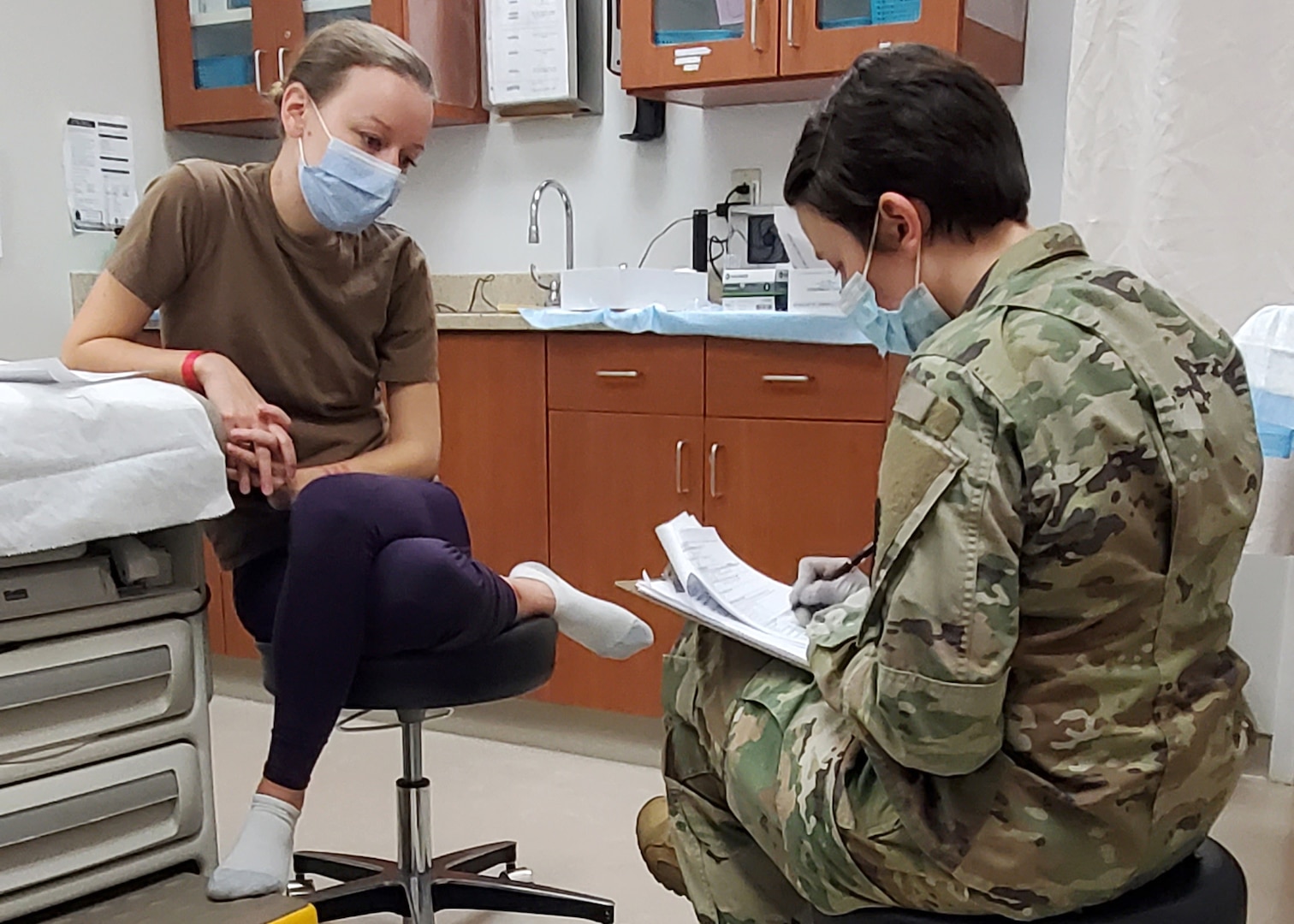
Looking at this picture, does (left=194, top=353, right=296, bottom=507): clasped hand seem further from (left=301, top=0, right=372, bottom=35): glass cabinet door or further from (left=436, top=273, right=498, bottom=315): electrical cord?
(left=301, top=0, right=372, bottom=35): glass cabinet door

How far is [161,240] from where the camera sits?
4.77 ft

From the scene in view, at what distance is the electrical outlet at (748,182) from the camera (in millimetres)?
2742

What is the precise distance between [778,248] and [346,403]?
1.26 meters

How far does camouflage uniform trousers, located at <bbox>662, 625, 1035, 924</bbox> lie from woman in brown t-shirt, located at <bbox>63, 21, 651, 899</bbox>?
324 mm

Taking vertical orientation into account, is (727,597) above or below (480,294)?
below

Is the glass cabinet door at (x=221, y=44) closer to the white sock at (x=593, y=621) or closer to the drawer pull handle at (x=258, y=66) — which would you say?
the drawer pull handle at (x=258, y=66)

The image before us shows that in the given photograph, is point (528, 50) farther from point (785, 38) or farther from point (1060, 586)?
point (1060, 586)

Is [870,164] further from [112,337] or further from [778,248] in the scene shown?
[778,248]

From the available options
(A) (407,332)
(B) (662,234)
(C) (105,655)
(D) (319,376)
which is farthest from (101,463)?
(B) (662,234)

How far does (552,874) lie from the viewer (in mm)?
1820

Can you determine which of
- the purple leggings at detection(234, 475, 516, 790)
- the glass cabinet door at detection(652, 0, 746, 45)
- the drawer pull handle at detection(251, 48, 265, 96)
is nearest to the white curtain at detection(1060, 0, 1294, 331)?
the glass cabinet door at detection(652, 0, 746, 45)

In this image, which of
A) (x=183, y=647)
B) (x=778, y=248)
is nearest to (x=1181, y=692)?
(x=183, y=647)

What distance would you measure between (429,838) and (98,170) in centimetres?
Result: 222

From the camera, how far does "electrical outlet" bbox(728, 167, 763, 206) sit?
2742 mm
